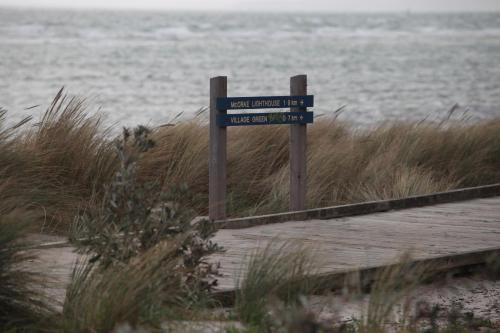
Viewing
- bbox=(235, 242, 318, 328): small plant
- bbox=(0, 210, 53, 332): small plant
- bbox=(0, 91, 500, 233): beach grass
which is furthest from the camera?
bbox=(0, 91, 500, 233): beach grass

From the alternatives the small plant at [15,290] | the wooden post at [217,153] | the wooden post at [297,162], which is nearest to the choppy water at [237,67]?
the wooden post at [297,162]

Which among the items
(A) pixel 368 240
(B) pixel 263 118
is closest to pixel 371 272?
(A) pixel 368 240

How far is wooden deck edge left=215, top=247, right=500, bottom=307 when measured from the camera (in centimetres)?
501

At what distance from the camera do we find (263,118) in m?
7.45

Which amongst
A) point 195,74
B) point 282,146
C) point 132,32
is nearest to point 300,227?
point 282,146

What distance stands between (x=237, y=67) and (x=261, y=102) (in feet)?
134

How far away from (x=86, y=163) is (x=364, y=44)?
2539 inches

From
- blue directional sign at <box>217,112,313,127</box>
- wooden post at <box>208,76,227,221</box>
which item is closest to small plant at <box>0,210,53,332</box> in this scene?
wooden post at <box>208,76,227,221</box>

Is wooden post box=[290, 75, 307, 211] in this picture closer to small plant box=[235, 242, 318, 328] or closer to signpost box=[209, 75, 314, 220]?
signpost box=[209, 75, 314, 220]

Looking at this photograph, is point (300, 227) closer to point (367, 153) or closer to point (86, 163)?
point (86, 163)

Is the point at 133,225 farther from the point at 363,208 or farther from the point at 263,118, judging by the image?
the point at 363,208

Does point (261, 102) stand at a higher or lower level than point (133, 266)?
higher

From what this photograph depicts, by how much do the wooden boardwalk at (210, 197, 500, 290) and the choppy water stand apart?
19.8ft

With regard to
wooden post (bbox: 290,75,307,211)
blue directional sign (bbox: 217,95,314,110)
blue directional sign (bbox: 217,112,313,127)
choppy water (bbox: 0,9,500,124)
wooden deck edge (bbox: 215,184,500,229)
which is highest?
choppy water (bbox: 0,9,500,124)
